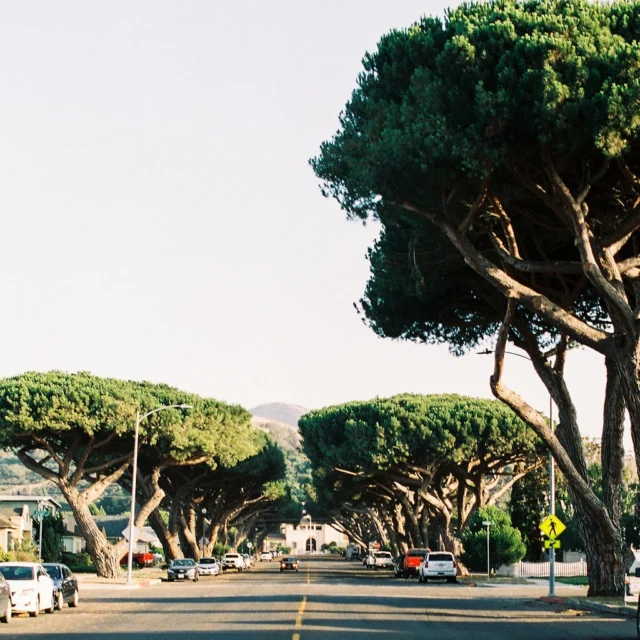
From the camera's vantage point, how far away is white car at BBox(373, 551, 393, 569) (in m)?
91.6

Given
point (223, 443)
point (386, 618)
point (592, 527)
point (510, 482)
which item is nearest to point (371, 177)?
point (386, 618)

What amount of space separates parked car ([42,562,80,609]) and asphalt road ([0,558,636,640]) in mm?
703

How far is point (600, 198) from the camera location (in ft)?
88.9

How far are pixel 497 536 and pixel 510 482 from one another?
13.8 ft

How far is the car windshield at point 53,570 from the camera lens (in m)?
32.0

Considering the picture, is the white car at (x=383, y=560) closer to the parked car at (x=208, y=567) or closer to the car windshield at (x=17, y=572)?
the parked car at (x=208, y=567)

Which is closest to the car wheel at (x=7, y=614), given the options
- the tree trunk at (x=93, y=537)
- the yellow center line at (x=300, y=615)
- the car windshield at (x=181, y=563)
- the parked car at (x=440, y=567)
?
the yellow center line at (x=300, y=615)

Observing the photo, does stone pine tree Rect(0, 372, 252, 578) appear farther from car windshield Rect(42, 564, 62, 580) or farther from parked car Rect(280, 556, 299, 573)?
parked car Rect(280, 556, 299, 573)

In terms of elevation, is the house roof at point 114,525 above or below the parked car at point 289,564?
above

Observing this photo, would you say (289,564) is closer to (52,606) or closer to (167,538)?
(167,538)

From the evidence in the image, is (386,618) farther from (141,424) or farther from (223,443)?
(223,443)

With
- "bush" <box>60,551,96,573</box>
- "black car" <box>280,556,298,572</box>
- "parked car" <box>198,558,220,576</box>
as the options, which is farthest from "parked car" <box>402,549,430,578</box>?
"black car" <box>280,556,298,572</box>

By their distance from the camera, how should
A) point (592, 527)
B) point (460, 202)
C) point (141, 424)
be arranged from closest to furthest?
point (460, 202)
point (592, 527)
point (141, 424)

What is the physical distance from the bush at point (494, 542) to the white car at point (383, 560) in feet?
58.5
